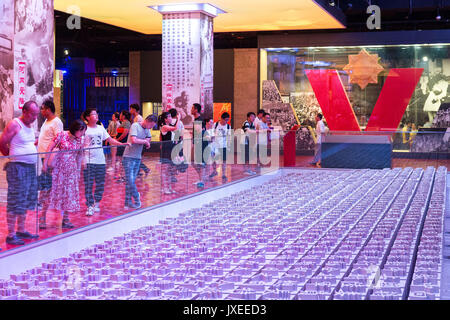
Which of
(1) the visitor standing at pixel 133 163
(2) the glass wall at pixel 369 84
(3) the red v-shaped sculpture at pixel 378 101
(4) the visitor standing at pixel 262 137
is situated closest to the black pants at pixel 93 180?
(1) the visitor standing at pixel 133 163

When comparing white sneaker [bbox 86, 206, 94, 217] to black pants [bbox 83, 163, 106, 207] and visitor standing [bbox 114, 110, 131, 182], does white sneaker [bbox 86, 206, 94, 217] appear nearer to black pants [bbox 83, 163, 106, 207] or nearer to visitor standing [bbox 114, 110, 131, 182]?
black pants [bbox 83, 163, 106, 207]

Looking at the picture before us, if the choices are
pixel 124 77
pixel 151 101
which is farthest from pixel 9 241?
pixel 124 77

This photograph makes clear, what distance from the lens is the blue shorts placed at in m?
5.25

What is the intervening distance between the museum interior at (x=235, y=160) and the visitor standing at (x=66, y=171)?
2cm

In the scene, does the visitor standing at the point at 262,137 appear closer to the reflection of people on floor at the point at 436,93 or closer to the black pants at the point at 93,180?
the black pants at the point at 93,180

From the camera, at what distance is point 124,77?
78.0ft

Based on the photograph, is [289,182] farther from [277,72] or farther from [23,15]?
Answer: [277,72]

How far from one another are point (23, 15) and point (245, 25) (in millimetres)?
8654

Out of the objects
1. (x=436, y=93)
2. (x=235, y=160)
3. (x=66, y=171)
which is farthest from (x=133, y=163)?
(x=436, y=93)

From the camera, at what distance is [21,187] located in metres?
A: 5.38

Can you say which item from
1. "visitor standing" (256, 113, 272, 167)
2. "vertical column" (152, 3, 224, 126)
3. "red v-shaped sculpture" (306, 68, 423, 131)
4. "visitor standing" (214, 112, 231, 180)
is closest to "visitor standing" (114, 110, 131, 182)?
"vertical column" (152, 3, 224, 126)

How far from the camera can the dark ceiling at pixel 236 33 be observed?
15719 mm

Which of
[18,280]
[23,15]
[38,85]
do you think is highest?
[23,15]

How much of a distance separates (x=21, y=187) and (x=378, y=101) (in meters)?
13.7
